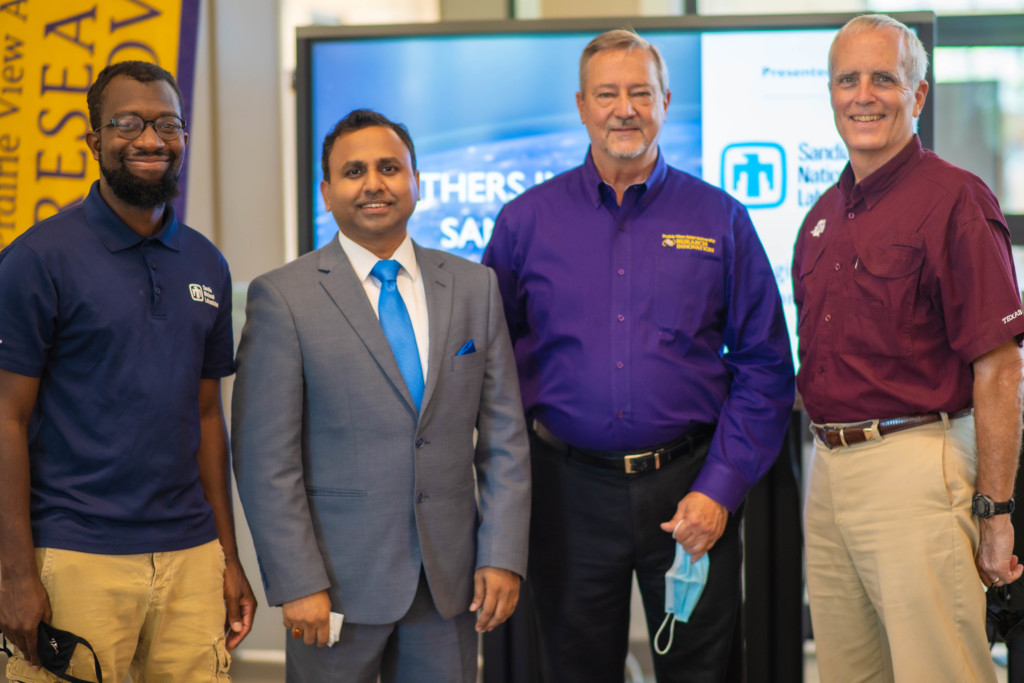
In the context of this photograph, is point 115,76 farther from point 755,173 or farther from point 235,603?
point 755,173

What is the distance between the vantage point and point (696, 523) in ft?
7.14

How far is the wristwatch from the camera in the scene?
2057mm

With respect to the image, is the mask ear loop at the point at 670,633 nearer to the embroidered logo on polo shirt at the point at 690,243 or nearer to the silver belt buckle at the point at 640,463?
the silver belt buckle at the point at 640,463

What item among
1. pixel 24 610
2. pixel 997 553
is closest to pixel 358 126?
pixel 24 610

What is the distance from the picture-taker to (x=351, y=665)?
1922 millimetres

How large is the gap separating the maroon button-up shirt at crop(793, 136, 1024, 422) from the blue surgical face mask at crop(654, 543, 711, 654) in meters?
0.48

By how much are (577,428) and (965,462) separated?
89cm

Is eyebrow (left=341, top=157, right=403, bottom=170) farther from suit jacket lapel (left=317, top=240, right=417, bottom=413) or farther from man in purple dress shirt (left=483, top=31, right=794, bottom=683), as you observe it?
man in purple dress shirt (left=483, top=31, right=794, bottom=683)

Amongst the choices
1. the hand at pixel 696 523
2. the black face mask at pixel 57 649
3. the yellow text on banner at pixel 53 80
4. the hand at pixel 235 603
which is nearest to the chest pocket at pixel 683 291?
the hand at pixel 696 523

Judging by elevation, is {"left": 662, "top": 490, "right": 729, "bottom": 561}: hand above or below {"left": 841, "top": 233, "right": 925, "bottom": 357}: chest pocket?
below

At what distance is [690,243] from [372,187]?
0.82 m

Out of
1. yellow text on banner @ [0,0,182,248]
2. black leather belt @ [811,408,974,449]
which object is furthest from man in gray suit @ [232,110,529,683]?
yellow text on banner @ [0,0,182,248]

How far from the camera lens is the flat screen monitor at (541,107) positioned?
10.9 ft

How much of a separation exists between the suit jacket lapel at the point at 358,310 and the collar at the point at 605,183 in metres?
0.64
